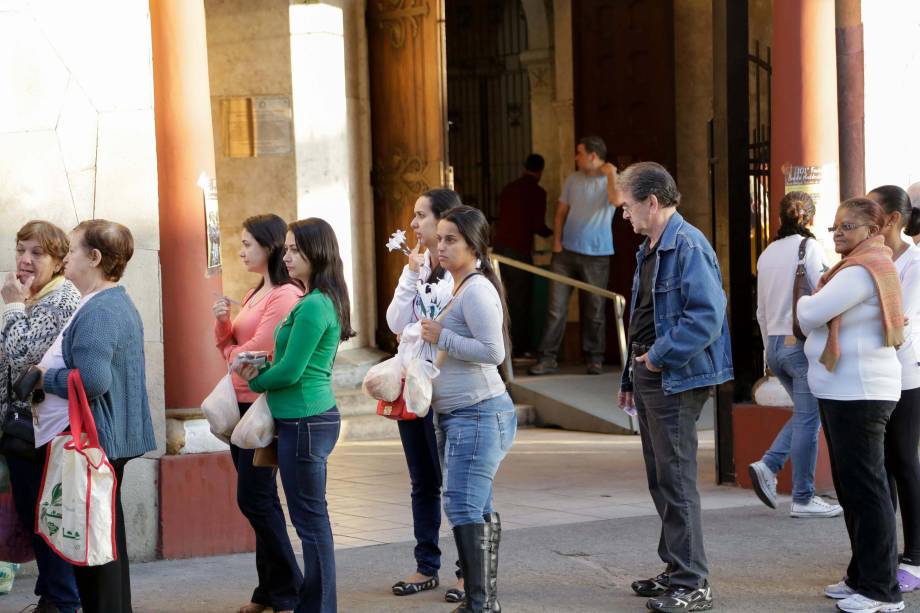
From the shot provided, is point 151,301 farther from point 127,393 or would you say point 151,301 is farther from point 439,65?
point 439,65

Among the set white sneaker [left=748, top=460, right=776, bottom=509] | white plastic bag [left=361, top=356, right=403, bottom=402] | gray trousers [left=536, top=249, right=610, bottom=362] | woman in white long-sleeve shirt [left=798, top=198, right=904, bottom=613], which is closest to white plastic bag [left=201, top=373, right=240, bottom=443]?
white plastic bag [left=361, top=356, right=403, bottom=402]

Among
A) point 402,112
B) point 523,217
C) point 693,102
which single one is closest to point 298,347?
point 402,112

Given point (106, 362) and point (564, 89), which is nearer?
point (106, 362)

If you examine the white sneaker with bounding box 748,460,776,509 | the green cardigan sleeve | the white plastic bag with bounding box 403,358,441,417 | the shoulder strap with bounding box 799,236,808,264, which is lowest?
the white sneaker with bounding box 748,460,776,509

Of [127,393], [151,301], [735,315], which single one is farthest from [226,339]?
[735,315]

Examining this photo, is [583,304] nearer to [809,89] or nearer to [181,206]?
[809,89]

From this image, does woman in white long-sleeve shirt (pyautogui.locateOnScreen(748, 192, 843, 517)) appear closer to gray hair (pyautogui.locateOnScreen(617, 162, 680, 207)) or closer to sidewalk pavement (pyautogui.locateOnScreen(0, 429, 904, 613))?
sidewalk pavement (pyautogui.locateOnScreen(0, 429, 904, 613))

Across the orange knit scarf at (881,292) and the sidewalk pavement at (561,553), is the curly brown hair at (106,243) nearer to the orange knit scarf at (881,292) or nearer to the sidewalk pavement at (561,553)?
the sidewalk pavement at (561,553)

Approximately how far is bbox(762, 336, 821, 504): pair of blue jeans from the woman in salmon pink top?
305 cm

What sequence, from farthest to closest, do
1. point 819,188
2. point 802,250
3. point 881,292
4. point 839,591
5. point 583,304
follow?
point 583,304
point 819,188
point 802,250
point 839,591
point 881,292

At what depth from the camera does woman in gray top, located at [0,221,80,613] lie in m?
5.43

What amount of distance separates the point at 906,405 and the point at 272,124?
20.6 feet

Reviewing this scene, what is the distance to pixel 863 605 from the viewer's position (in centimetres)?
555

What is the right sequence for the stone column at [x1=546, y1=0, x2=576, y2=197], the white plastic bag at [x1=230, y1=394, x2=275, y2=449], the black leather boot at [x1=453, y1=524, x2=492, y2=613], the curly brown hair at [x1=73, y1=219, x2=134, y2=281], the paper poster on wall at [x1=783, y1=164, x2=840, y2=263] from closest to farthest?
the curly brown hair at [x1=73, y1=219, x2=134, y2=281], the white plastic bag at [x1=230, y1=394, x2=275, y2=449], the black leather boot at [x1=453, y1=524, x2=492, y2=613], the paper poster on wall at [x1=783, y1=164, x2=840, y2=263], the stone column at [x1=546, y1=0, x2=576, y2=197]
